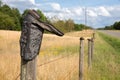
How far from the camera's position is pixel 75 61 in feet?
34.1

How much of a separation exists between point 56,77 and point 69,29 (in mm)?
89307

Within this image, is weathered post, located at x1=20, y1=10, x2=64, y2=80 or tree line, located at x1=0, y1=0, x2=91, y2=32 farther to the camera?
tree line, located at x1=0, y1=0, x2=91, y2=32

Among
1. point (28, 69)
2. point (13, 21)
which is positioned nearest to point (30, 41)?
point (28, 69)

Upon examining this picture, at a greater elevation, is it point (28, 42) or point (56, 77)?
point (28, 42)

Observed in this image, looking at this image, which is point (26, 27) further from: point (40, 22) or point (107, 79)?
point (107, 79)

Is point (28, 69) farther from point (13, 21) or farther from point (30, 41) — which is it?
point (13, 21)

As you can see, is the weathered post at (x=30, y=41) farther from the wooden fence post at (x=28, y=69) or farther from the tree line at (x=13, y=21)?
the tree line at (x=13, y=21)

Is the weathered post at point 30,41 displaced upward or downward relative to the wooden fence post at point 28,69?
upward

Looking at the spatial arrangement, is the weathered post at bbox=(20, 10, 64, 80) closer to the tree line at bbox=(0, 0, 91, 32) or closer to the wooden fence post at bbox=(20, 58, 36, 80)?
the wooden fence post at bbox=(20, 58, 36, 80)

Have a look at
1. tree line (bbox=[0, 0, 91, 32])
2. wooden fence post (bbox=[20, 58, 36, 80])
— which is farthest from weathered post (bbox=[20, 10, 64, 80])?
tree line (bbox=[0, 0, 91, 32])

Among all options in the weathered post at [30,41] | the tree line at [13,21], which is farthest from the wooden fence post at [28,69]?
the tree line at [13,21]

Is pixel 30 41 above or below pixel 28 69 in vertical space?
above

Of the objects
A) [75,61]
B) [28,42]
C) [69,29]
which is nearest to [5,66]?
[75,61]

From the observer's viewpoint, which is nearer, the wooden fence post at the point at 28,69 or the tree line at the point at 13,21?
the wooden fence post at the point at 28,69
